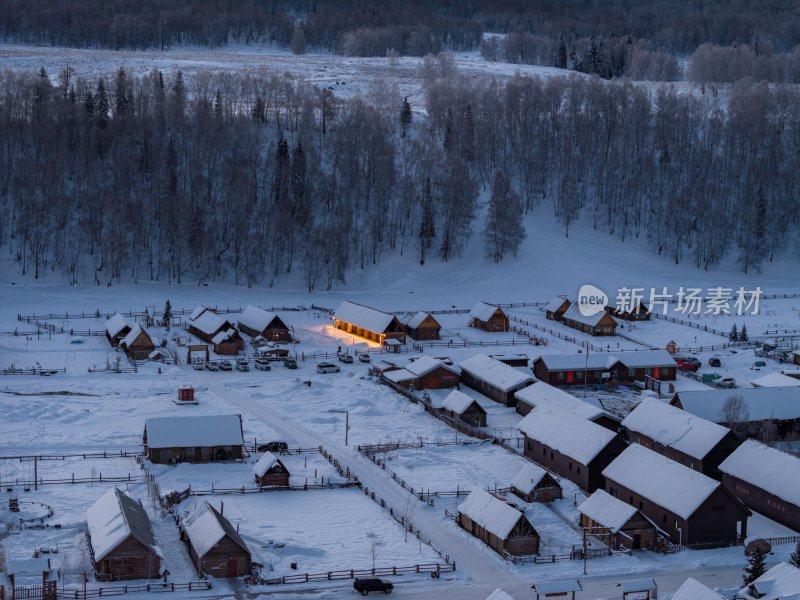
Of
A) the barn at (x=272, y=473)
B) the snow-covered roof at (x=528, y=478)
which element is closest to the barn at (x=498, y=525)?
the snow-covered roof at (x=528, y=478)

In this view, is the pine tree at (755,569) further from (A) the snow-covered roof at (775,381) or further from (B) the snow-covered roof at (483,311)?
(B) the snow-covered roof at (483,311)

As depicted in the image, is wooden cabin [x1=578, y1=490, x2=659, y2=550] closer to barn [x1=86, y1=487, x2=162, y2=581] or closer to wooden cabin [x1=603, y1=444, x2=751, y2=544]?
wooden cabin [x1=603, y1=444, x2=751, y2=544]

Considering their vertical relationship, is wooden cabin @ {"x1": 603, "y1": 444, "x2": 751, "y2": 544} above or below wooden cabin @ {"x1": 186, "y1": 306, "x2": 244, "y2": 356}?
above

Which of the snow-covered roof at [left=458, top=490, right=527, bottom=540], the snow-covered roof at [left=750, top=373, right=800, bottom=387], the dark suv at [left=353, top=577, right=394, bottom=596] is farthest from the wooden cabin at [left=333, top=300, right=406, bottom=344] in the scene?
the dark suv at [left=353, top=577, right=394, bottom=596]

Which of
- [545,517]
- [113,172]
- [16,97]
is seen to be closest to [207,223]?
[113,172]

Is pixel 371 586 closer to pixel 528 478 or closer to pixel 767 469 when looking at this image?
pixel 528 478

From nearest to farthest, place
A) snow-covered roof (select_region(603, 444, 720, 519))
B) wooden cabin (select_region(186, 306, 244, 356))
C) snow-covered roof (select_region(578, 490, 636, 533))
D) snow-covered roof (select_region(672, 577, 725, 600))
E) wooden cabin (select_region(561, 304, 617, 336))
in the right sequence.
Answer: snow-covered roof (select_region(672, 577, 725, 600)) → snow-covered roof (select_region(578, 490, 636, 533)) → snow-covered roof (select_region(603, 444, 720, 519)) → wooden cabin (select_region(186, 306, 244, 356)) → wooden cabin (select_region(561, 304, 617, 336))
